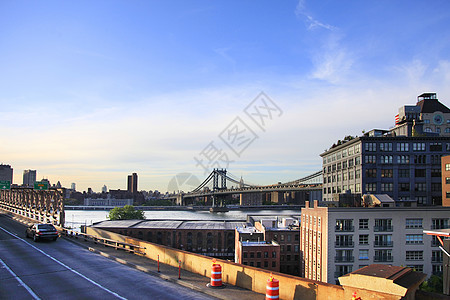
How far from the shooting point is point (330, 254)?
53.2 m

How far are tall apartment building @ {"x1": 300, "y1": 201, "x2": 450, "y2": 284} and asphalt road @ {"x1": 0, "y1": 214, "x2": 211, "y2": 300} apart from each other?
38.2m

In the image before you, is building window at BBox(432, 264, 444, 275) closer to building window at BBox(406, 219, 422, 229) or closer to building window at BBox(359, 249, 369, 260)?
building window at BBox(406, 219, 422, 229)

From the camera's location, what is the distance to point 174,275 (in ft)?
57.1

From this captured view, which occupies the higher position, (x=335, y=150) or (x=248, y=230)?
(x=335, y=150)

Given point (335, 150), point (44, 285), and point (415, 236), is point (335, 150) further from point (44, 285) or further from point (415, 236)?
point (44, 285)

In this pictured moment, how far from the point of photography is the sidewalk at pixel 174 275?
1376 centimetres

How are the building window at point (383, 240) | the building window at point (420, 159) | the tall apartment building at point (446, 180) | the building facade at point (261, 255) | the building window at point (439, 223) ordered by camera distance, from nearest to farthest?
the building window at point (383, 240), the building window at point (439, 223), the tall apartment building at point (446, 180), the building facade at point (261, 255), the building window at point (420, 159)

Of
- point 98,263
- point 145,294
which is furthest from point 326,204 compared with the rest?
point 145,294

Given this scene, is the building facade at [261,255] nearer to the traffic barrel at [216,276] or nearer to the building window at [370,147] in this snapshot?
the building window at [370,147]

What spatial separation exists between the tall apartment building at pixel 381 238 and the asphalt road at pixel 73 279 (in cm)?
3818

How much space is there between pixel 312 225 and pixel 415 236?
51.0 feet

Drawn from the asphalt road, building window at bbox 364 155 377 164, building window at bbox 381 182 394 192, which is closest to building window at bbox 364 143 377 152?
building window at bbox 364 155 377 164

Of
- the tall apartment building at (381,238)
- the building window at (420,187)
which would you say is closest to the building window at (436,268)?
the tall apartment building at (381,238)

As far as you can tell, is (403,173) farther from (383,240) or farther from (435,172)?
(383,240)
